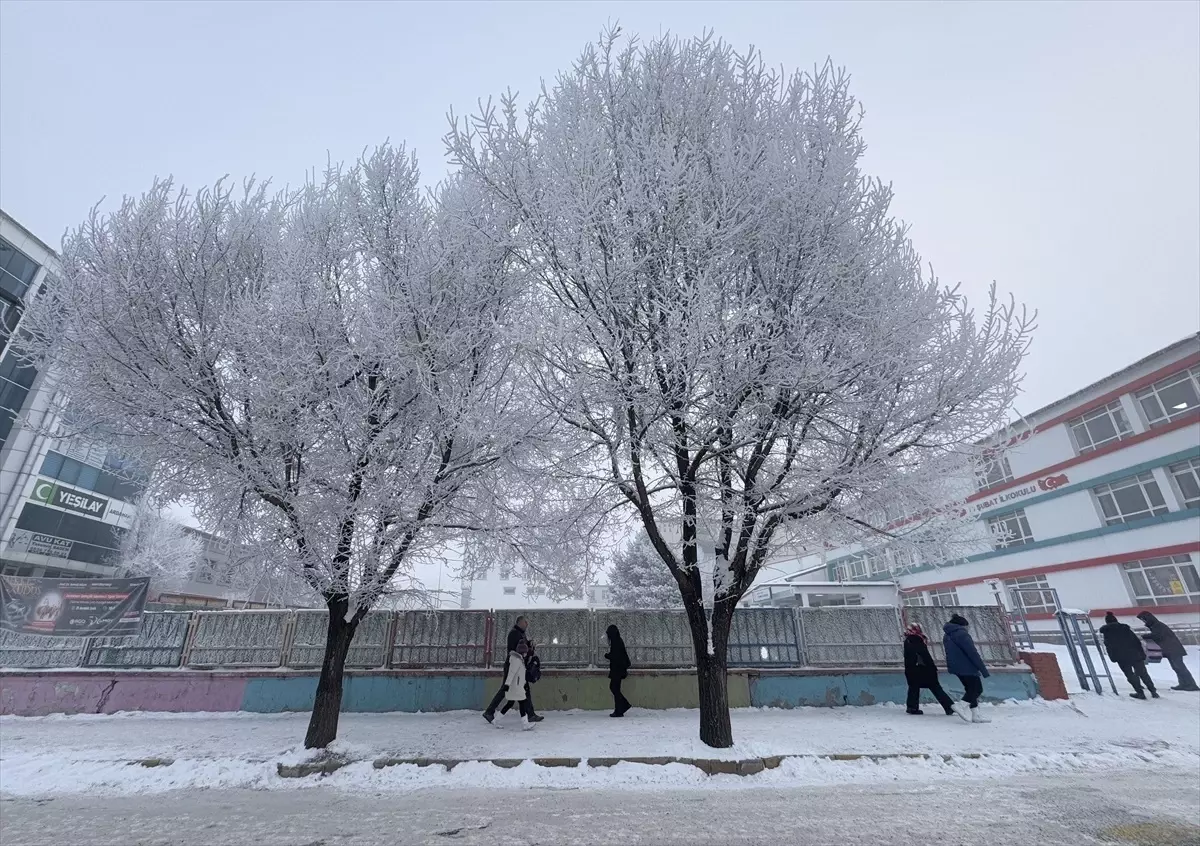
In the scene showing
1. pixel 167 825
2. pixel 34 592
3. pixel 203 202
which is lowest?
pixel 167 825

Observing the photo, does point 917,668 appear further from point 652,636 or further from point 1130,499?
point 1130,499

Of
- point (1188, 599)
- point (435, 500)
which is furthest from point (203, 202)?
point (1188, 599)

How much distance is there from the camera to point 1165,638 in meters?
10.9

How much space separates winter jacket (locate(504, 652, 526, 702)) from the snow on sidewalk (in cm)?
46

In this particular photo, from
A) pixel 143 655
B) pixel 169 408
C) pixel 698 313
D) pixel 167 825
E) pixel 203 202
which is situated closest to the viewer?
pixel 167 825

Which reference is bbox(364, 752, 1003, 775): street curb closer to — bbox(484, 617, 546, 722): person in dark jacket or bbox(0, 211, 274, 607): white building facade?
bbox(484, 617, 546, 722): person in dark jacket

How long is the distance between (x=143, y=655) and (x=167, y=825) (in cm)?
804

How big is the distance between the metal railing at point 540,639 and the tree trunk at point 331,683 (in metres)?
2.77

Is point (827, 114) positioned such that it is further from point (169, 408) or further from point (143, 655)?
point (143, 655)

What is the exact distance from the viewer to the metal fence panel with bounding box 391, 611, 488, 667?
10422 millimetres

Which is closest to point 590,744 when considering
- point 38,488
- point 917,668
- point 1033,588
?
point 917,668

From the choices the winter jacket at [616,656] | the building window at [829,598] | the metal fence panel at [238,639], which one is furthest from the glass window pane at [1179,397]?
the metal fence panel at [238,639]

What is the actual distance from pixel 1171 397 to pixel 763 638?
72.5 ft

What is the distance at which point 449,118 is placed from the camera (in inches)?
261
